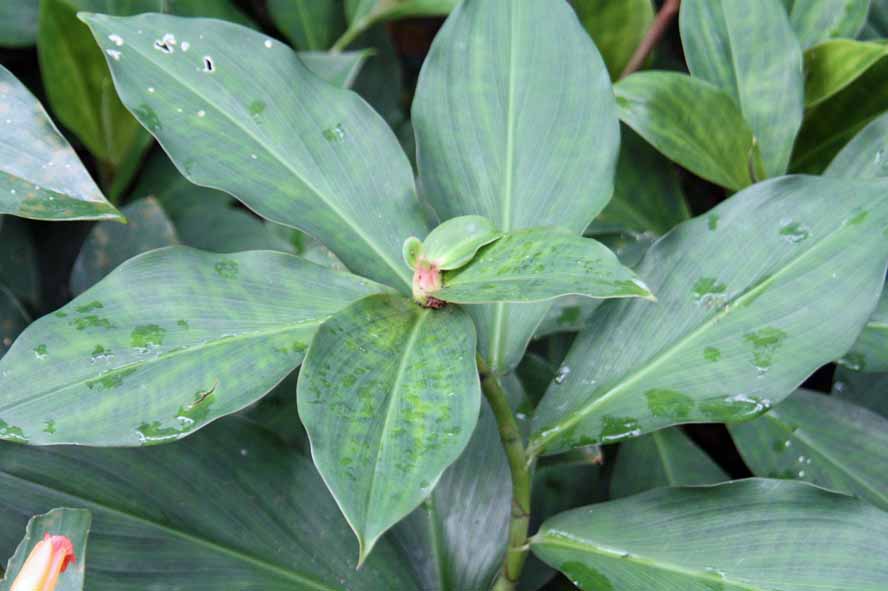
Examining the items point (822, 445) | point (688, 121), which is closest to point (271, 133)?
point (688, 121)

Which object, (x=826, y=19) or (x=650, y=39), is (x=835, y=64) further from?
(x=650, y=39)

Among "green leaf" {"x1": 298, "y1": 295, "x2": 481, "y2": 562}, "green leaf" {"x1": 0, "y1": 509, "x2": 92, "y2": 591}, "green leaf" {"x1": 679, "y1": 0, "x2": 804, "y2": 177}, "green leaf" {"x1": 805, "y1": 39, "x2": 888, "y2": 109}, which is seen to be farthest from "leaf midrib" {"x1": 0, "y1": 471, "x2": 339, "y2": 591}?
"green leaf" {"x1": 805, "y1": 39, "x2": 888, "y2": 109}

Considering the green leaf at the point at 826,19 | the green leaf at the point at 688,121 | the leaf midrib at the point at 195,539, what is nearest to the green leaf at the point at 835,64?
the green leaf at the point at 826,19

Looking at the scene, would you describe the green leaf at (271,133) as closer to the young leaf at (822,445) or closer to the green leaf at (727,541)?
the green leaf at (727,541)

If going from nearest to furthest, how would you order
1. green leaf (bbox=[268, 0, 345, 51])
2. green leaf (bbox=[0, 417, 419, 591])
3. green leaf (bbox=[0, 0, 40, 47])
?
1. green leaf (bbox=[0, 417, 419, 591])
2. green leaf (bbox=[0, 0, 40, 47])
3. green leaf (bbox=[268, 0, 345, 51])

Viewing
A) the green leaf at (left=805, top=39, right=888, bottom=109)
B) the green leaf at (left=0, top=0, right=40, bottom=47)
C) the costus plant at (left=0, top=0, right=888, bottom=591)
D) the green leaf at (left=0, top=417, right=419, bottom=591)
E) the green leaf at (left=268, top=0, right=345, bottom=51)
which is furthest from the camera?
the green leaf at (left=268, top=0, right=345, bottom=51)

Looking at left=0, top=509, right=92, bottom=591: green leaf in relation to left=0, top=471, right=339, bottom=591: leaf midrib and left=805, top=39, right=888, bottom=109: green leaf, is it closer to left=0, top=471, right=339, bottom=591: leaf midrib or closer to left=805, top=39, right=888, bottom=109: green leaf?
left=0, top=471, right=339, bottom=591: leaf midrib
